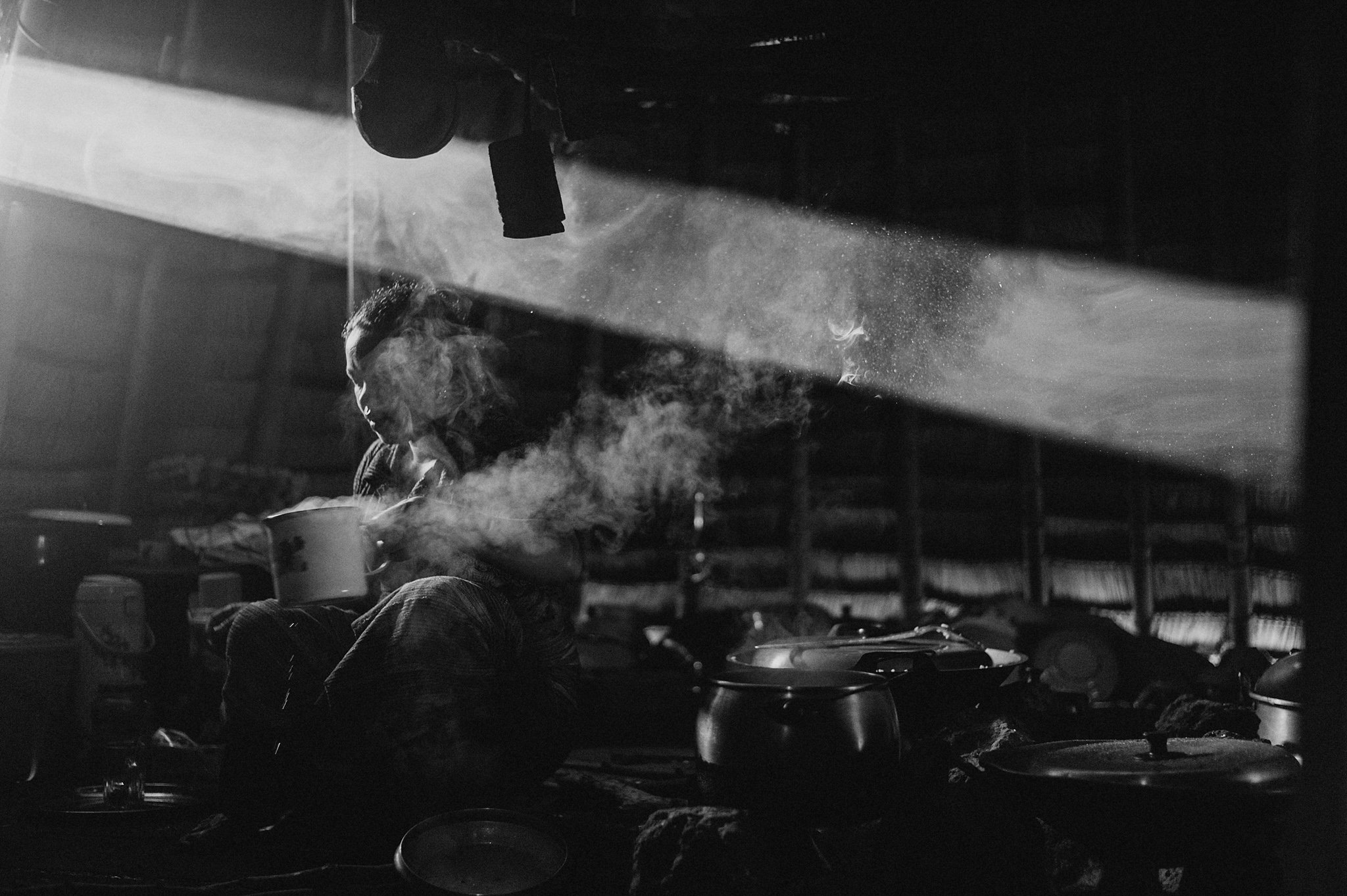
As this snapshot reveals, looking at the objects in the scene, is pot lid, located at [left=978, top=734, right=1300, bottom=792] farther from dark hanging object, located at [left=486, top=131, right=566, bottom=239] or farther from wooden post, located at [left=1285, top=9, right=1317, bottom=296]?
dark hanging object, located at [left=486, top=131, right=566, bottom=239]

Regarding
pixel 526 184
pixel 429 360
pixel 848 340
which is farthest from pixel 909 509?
pixel 429 360

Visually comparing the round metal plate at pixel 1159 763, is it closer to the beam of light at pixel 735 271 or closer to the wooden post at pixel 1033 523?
the beam of light at pixel 735 271

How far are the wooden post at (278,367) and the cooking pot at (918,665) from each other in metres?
5.72

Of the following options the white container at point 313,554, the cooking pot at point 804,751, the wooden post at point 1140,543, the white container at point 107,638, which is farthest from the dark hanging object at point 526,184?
the wooden post at point 1140,543

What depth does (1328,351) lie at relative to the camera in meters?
1.40

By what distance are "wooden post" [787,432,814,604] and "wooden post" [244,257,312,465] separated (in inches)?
172

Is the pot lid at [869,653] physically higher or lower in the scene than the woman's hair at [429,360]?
lower

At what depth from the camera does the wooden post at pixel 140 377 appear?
742cm

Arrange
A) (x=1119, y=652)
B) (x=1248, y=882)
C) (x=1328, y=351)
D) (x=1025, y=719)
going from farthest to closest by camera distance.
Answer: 1. (x=1119, y=652)
2. (x=1025, y=719)
3. (x=1248, y=882)
4. (x=1328, y=351)

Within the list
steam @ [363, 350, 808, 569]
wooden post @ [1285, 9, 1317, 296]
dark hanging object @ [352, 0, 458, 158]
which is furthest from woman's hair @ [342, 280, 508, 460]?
wooden post @ [1285, 9, 1317, 296]

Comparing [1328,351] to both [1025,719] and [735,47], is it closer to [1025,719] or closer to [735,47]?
[1025,719]

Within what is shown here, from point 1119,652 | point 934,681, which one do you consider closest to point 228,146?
point 934,681

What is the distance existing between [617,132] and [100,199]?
4.08 m

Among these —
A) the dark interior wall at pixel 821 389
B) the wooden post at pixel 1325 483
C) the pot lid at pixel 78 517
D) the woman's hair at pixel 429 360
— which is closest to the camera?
the wooden post at pixel 1325 483
